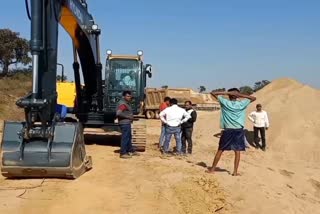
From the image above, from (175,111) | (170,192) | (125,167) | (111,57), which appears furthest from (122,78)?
(170,192)

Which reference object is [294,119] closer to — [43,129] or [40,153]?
[43,129]

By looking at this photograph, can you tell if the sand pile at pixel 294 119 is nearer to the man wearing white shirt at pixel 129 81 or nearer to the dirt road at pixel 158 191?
the man wearing white shirt at pixel 129 81

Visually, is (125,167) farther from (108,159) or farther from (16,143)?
(16,143)

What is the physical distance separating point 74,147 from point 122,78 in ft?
22.5

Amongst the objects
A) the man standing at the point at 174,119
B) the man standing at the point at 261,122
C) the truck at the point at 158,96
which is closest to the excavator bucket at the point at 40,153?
the man standing at the point at 174,119

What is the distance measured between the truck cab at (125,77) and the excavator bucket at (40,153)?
6367mm

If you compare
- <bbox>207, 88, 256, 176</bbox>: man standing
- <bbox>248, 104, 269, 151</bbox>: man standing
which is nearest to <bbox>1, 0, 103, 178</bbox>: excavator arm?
<bbox>207, 88, 256, 176</bbox>: man standing

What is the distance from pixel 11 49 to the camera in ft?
139

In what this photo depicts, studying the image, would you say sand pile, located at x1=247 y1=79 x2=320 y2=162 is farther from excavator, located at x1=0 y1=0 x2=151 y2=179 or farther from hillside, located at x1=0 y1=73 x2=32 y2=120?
hillside, located at x1=0 y1=73 x2=32 y2=120

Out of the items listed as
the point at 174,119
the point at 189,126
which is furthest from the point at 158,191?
the point at 189,126

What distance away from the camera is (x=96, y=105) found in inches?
613

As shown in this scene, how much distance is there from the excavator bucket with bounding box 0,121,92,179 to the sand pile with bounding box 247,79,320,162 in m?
11.7

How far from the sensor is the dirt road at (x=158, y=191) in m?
7.96

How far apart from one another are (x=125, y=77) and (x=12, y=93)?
69.0 ft
